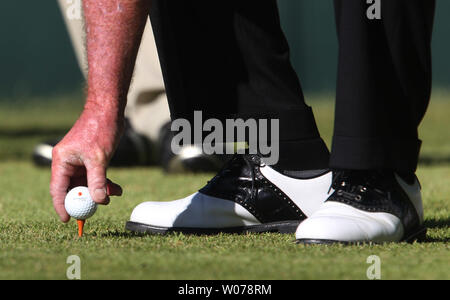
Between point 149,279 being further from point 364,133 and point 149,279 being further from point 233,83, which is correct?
point 233,83

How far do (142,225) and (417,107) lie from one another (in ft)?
2.25

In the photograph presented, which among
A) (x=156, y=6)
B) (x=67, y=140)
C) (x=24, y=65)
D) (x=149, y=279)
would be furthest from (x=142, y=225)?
(x=24, y=65)

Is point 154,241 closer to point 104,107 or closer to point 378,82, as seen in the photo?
point 104,107

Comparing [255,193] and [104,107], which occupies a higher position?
[104,107]

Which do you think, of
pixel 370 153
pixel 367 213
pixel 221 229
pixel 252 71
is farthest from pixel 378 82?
pixel 221 229

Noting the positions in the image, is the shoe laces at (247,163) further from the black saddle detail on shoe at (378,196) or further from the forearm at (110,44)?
the forearm at (110,44)

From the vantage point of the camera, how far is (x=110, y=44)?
175 centimetres

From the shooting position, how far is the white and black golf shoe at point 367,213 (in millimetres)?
1753

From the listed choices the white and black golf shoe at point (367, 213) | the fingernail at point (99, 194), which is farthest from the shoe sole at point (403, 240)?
the fingernail at point (99, 194)

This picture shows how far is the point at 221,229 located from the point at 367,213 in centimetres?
38

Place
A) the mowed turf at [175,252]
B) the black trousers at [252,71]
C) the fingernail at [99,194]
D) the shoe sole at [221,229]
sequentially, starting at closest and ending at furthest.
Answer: the mowed turf at [175,252] → the fingernail at [99,194] → the black trousers at [252,71] → the shoe sole at [221,229]

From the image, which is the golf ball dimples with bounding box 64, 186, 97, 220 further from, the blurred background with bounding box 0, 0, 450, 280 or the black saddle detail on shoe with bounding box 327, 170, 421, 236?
the black saddle detail on shoe with bounding box 327, 170, 421, 236

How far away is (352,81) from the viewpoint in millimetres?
1795

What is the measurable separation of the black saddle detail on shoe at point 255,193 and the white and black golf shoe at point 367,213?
186 millimetres
